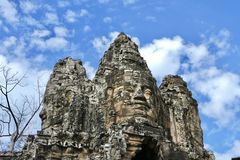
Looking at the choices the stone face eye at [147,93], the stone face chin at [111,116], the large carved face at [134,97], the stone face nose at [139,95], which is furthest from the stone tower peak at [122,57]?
the stone face nose at [139,95]

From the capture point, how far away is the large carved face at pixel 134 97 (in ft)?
51.5

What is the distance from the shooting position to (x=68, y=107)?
56.4ft

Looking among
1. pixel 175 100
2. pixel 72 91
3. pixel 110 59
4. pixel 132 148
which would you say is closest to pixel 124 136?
pixel 132 148

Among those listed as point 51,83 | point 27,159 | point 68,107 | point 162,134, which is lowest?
point 27,159

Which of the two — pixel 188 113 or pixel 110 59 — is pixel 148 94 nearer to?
pixel 110 59

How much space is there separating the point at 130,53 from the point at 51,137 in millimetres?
4868

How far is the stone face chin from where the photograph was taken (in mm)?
14789

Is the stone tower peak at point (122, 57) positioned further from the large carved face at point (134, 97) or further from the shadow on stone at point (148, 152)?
the shadow on stone at point (148, 152)

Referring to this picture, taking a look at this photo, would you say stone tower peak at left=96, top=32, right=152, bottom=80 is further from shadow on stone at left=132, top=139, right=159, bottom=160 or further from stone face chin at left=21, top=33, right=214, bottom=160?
shadow on stone at left=132, top=139, right=159, bottom=160

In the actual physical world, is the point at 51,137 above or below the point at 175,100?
below

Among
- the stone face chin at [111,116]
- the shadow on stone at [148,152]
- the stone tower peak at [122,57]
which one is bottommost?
the shadow on stone at [148,152]

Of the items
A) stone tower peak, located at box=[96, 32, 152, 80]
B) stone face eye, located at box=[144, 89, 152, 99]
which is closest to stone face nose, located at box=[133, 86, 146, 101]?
stone face eye, located at box=[144, 89, 152, 99]

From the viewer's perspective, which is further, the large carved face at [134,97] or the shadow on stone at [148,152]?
the large carved face at [134,97]

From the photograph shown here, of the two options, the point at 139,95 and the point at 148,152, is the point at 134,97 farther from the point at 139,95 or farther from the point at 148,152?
the point at 148,152
